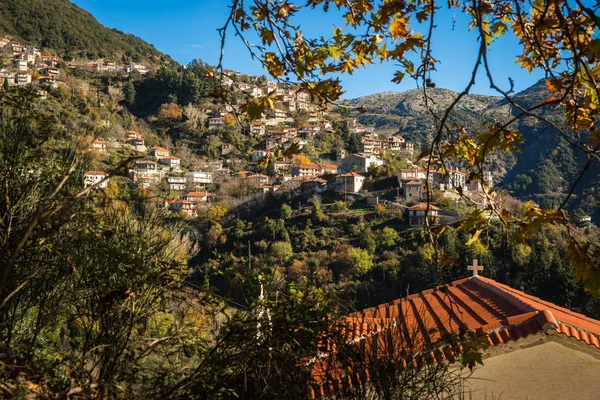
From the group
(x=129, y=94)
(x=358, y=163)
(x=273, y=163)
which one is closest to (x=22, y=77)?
(x=129, y=94)

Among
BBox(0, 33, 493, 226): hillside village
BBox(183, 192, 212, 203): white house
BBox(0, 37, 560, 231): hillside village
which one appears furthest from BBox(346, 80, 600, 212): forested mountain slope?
BBox(183, 192, 212, 203): white house

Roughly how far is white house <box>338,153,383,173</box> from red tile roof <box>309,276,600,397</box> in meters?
48.6

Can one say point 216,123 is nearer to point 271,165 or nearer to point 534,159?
point 271,165

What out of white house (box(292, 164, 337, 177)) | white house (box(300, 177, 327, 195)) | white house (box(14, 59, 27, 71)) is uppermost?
white house (box(14, 59, 27, 71))

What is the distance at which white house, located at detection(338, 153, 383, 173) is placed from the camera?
2128 inches

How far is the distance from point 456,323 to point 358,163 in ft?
168

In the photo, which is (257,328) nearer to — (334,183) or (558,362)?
(558,362)

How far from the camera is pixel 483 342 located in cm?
208

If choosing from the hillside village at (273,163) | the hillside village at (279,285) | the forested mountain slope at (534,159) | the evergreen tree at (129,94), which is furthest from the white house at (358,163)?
the hillside village at (279,285)

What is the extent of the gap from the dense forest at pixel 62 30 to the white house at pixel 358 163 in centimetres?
6199

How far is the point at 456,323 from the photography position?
4129 millimetres

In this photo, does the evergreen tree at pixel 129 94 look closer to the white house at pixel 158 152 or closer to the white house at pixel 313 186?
the white house at pixel 158 152

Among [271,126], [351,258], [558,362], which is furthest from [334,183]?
[558,362]

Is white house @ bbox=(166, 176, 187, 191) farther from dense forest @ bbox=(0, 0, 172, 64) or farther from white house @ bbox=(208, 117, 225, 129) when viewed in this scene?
dense forest @ bbox=(0, 0, 172, 64)
